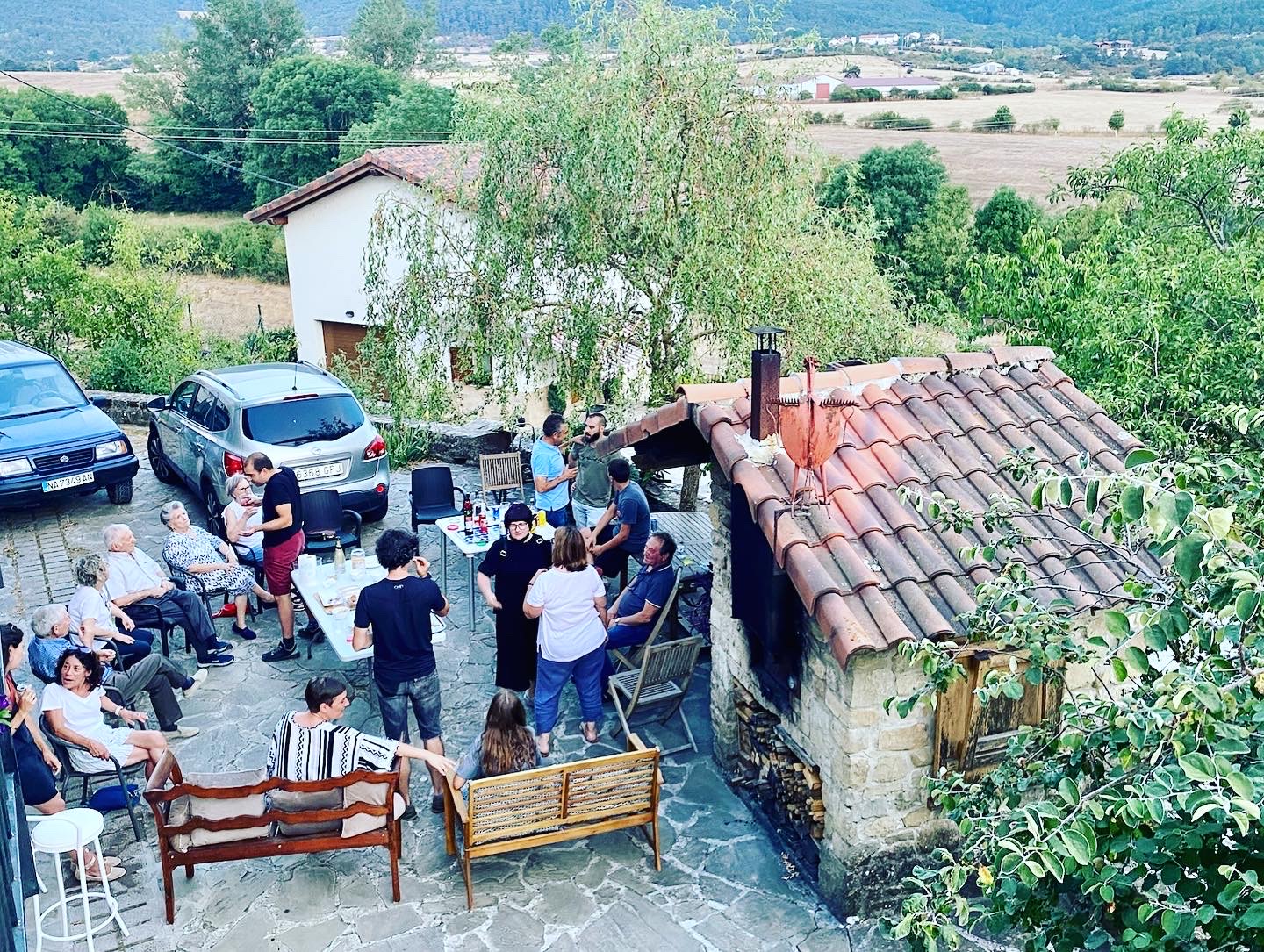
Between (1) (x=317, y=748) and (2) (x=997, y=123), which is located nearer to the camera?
(1) (x=317, y=748)

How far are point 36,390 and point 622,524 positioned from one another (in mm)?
7752

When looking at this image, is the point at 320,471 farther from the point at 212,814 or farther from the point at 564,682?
the point at 212,814

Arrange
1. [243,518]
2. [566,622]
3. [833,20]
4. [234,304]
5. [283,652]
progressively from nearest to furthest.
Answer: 1. [566,622]
2. [283,652]
3. [243,518]
4. [234,304]
5. [833,20]

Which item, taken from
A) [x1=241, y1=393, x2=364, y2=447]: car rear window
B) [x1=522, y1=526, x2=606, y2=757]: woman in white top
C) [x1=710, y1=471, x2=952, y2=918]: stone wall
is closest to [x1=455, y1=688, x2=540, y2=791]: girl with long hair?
[x1=522, y1=526, x2=606, y2=757]: woman in white top

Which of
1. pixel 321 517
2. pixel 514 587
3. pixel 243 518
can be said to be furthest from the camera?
pixel 321 517

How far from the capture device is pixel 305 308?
26453mm

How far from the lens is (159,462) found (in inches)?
526

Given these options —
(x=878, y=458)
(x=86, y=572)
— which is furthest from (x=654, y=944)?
(x=86, y=572)

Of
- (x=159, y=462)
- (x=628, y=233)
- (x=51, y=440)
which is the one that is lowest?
(x=159, y=462)

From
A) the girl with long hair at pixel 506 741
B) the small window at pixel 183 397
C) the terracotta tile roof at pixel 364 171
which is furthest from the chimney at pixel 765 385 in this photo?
the terracotta tile roof at pixel 364 171

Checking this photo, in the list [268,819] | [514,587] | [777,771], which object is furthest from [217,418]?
[777,771]

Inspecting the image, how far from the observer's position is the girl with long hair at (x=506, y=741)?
6234mm

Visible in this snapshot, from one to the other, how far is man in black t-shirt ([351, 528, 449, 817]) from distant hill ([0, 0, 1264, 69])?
7644 millimetres

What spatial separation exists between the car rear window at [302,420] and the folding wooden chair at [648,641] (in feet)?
14.2
